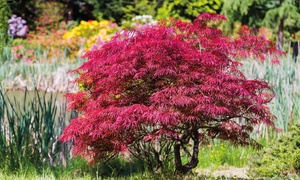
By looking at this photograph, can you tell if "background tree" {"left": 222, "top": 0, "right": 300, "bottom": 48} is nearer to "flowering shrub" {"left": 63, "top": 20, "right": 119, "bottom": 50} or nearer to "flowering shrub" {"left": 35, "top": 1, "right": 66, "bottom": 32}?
"flowering shrub" {"left": 63, "top": 20, "right": 119, "bottom": 50}

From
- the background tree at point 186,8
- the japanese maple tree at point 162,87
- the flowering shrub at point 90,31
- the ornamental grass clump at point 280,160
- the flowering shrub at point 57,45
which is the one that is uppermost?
the japanese maple tree at point 162,87

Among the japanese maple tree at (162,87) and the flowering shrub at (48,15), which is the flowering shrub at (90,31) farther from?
the japanese maple tree at (162,87)

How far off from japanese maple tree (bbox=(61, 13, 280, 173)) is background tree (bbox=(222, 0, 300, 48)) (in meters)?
10.5

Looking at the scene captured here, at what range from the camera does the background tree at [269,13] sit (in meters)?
15.1

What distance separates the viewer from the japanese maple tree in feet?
14.1

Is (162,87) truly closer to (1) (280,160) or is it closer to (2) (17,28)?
(1) (280,160)

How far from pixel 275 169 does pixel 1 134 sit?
2734mm

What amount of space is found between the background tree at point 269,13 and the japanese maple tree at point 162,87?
1048cm

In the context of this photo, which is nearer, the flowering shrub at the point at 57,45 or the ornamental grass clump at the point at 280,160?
the ornamental grass clump at the point at 280,160

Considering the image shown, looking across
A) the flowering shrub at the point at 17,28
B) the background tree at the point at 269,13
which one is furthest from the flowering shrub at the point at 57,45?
the background tree at the point at 269,13

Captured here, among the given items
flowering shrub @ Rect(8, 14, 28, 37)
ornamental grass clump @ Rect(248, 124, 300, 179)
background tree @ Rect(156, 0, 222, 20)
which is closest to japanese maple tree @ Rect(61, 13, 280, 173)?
ornamental grass clump @ Rect(248, 124, 300, 179)

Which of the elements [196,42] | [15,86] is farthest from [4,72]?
[196,42]

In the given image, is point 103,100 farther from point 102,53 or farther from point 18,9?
point 18,9

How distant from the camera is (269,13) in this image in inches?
604
